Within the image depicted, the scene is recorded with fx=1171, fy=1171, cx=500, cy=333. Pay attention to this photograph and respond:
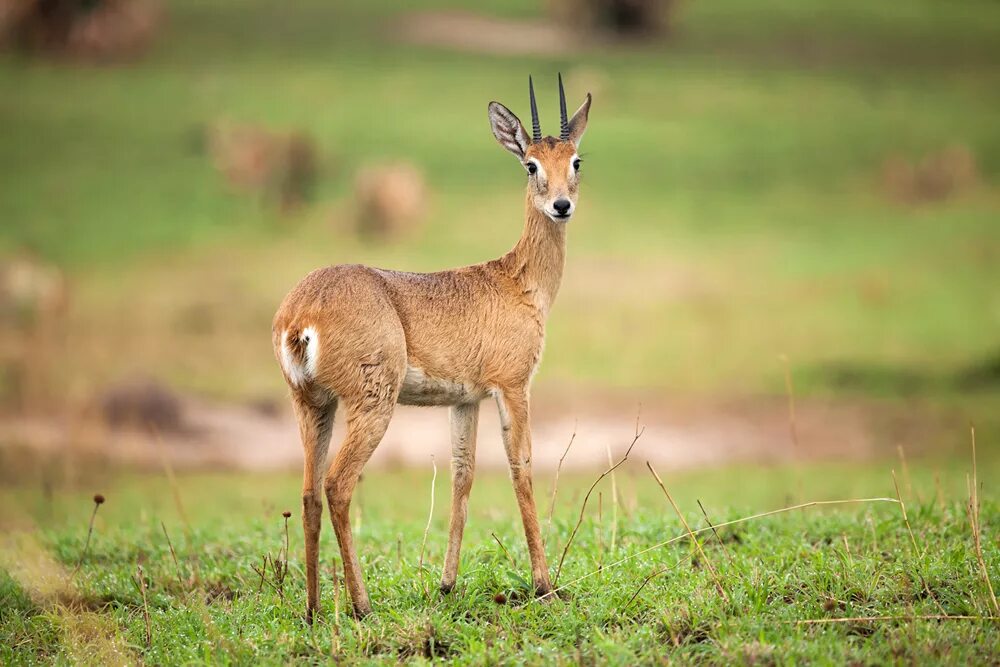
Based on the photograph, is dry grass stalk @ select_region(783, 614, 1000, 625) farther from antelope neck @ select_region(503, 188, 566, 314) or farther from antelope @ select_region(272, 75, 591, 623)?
antelope neck @ select_region(503, 188, 566, 314)

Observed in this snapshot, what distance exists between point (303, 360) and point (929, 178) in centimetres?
2087

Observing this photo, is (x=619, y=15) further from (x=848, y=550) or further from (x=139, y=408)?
(x=848, y=550)

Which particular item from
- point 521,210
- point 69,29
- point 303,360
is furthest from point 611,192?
point 303,360

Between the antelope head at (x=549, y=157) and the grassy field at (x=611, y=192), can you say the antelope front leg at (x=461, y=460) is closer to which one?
the antelope head at (x=549, y=157)

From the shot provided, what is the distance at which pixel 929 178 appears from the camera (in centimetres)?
2412

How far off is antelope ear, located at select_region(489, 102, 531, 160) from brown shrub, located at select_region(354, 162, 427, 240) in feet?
49.1

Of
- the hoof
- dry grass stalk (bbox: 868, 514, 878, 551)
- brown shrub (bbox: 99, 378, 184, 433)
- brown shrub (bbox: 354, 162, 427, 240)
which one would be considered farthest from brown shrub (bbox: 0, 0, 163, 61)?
the hoof

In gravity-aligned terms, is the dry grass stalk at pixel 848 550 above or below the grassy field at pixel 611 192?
below

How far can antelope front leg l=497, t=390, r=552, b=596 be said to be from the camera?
20.7 ft

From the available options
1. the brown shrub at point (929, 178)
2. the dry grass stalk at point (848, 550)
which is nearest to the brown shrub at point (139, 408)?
the dry grass stalk at point (848, 550)

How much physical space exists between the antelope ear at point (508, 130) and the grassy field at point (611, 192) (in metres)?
10.5

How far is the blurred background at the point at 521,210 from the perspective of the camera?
1642 cm

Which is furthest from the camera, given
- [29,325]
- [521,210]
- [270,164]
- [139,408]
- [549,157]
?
[270,164]

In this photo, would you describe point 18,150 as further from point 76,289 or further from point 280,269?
point 280,269
